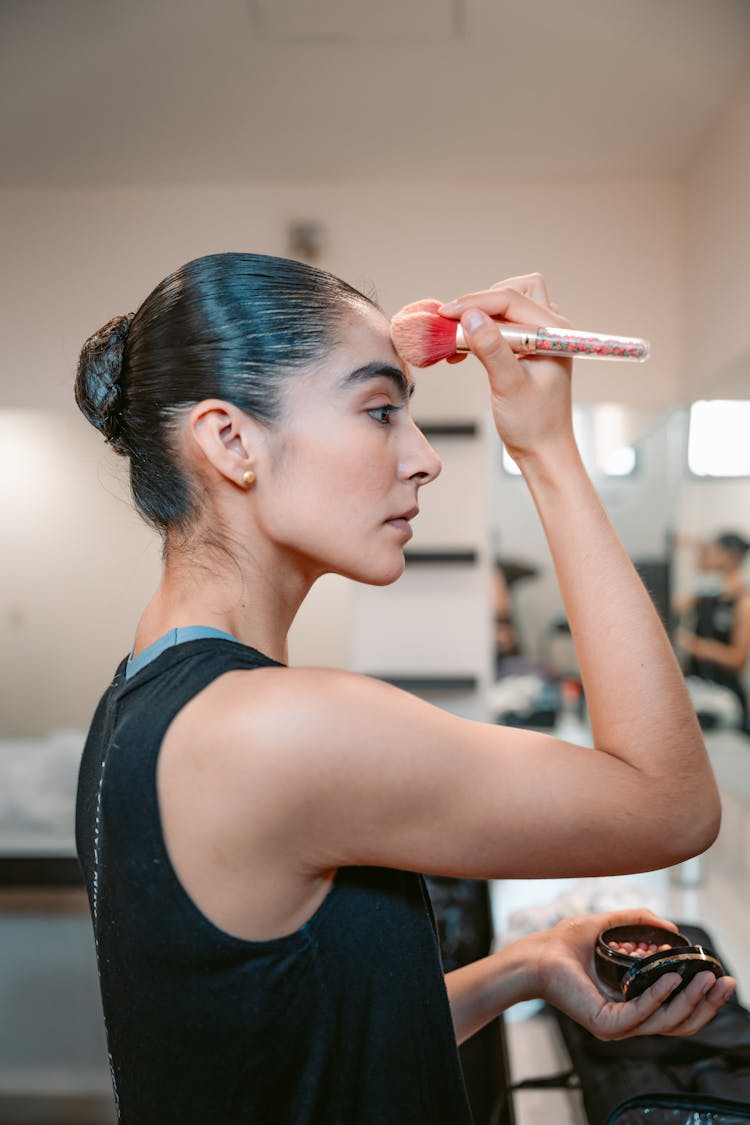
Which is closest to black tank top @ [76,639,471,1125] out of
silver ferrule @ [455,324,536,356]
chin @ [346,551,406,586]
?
chin @ [346,551,406,586]

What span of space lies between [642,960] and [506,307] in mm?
541

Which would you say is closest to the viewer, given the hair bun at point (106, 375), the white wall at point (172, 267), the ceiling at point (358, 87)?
the hair bun at point (106, 375)

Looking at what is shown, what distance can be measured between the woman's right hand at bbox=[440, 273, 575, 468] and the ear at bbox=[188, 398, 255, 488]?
7.4 inches

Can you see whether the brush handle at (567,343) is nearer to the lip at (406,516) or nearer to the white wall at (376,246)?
the lip at (406,516)

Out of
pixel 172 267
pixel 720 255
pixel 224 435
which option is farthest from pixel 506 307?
pixel 172 267

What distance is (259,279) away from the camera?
729mm

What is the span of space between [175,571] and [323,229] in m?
2.52

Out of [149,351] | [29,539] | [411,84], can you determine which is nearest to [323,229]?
[411,84]

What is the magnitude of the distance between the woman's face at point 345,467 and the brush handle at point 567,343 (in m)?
0.11

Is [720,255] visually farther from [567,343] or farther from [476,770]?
[476,770]

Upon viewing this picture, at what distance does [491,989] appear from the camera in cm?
86

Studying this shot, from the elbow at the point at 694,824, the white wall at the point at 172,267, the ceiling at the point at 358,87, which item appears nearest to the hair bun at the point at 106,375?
the elbow at the point at 694,824

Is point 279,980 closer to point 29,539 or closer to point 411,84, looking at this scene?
point 411,84

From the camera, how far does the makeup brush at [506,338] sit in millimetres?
718
